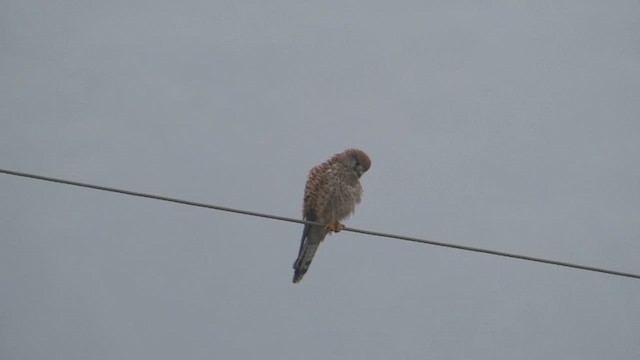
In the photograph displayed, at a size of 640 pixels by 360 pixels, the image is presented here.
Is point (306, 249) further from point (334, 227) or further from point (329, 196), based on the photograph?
point (329, 196)

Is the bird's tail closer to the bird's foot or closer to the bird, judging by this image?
the bird

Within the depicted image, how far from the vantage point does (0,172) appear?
17.0ft

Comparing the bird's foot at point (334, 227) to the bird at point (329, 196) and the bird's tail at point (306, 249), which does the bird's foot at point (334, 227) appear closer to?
the bird at point (329, 196)

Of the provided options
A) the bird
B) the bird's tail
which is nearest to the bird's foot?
the bird

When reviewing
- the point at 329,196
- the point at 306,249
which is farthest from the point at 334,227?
the point at 306,249

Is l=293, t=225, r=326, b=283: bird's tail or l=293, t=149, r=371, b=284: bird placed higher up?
l=293, t=149, r=371, b=284: bird

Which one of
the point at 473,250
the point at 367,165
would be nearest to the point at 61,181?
the point at 473,250

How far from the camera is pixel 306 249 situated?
8.73 m

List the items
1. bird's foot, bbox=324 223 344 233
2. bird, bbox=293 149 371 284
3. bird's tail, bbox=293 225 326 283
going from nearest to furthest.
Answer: bird's foot, bbox=324 223 344 233
bird, bbox=293 149 371 284
bird's tail, bbox=293 225 326 283

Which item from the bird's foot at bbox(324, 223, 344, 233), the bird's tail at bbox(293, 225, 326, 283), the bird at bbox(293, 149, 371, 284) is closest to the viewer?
the bird's foot at bbox(324, 223, 344, 233)

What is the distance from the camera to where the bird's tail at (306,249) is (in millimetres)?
8672

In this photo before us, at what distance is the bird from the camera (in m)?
8.44

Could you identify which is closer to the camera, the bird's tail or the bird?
the bird

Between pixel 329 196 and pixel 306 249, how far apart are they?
0.67 metres
